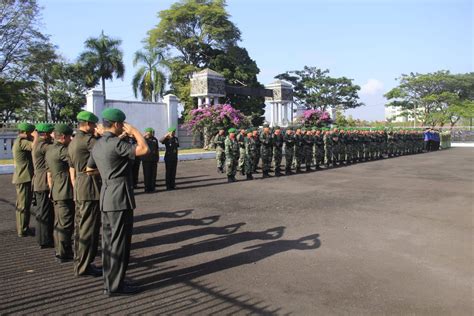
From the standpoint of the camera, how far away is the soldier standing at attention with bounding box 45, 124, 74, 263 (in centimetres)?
493

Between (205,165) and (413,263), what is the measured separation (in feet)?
41.5

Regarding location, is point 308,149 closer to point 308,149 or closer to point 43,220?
point 308,149

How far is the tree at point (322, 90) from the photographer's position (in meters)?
53.0

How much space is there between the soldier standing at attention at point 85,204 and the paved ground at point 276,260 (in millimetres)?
230

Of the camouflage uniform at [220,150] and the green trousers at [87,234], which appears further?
the camouflage uniform at [220,150]

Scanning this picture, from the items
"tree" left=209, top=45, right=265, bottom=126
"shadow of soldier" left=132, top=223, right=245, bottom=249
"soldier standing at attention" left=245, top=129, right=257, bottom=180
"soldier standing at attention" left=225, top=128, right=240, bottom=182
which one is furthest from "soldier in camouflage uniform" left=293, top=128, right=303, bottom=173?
"tree" left=209, top=45, right=265, bottom=126

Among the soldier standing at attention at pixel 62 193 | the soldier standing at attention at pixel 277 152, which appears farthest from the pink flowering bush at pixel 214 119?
the soldier standing at attention at pixel 62 193

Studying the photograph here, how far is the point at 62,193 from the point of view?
4.93m

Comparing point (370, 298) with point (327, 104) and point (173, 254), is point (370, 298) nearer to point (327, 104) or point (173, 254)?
point (173, 254)

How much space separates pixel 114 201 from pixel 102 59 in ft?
116

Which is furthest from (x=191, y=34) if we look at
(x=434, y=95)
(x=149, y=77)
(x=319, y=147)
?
(x=434, y=95)

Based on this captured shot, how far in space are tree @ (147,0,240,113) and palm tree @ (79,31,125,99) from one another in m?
3.41

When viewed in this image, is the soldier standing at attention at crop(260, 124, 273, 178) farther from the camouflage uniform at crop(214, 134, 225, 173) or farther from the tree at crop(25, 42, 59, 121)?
the tree at crop(25, 42, 59, 121)

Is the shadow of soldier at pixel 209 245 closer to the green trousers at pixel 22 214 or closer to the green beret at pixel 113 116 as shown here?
the green beret at pixel 113 116
